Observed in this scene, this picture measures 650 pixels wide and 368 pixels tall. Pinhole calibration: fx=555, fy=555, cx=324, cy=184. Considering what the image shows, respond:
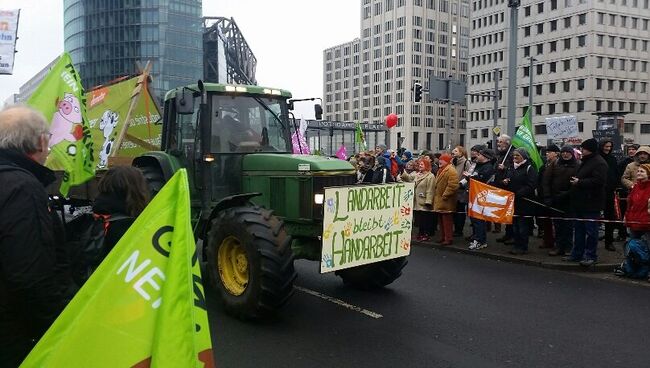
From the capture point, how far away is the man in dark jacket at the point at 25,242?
2270 millimetres

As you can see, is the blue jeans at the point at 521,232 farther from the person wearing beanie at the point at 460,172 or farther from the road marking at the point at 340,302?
the road marking at the point at 340,302

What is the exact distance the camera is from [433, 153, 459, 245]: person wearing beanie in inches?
430

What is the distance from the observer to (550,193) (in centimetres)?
982

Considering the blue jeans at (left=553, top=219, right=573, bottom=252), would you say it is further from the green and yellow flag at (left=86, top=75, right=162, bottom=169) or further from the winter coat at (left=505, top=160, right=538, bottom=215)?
the green and yellow flag at (left=86, top=75, right=162, bottom=169)

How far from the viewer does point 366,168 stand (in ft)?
42.4

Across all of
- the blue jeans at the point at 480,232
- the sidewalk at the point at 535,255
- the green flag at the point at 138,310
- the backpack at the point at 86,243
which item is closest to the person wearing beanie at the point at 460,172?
the sidewalk at the point at 535,255

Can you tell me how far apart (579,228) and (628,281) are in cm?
115

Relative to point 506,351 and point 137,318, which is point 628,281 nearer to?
point 506,351

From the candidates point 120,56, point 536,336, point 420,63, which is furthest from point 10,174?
point 420,63

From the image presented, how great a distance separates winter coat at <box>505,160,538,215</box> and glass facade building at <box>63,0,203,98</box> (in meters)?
76.0

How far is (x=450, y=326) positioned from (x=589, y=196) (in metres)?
4.40

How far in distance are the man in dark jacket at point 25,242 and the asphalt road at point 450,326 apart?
2.26 m

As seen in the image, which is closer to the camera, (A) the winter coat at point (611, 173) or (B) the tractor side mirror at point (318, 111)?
(B) the tractor side mirror at point (318, 111)

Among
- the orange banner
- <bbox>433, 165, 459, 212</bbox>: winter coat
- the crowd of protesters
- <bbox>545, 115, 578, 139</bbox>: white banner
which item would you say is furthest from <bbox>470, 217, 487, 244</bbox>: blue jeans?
<bbox>545, 115, 578, 139</bbox>: white banner
